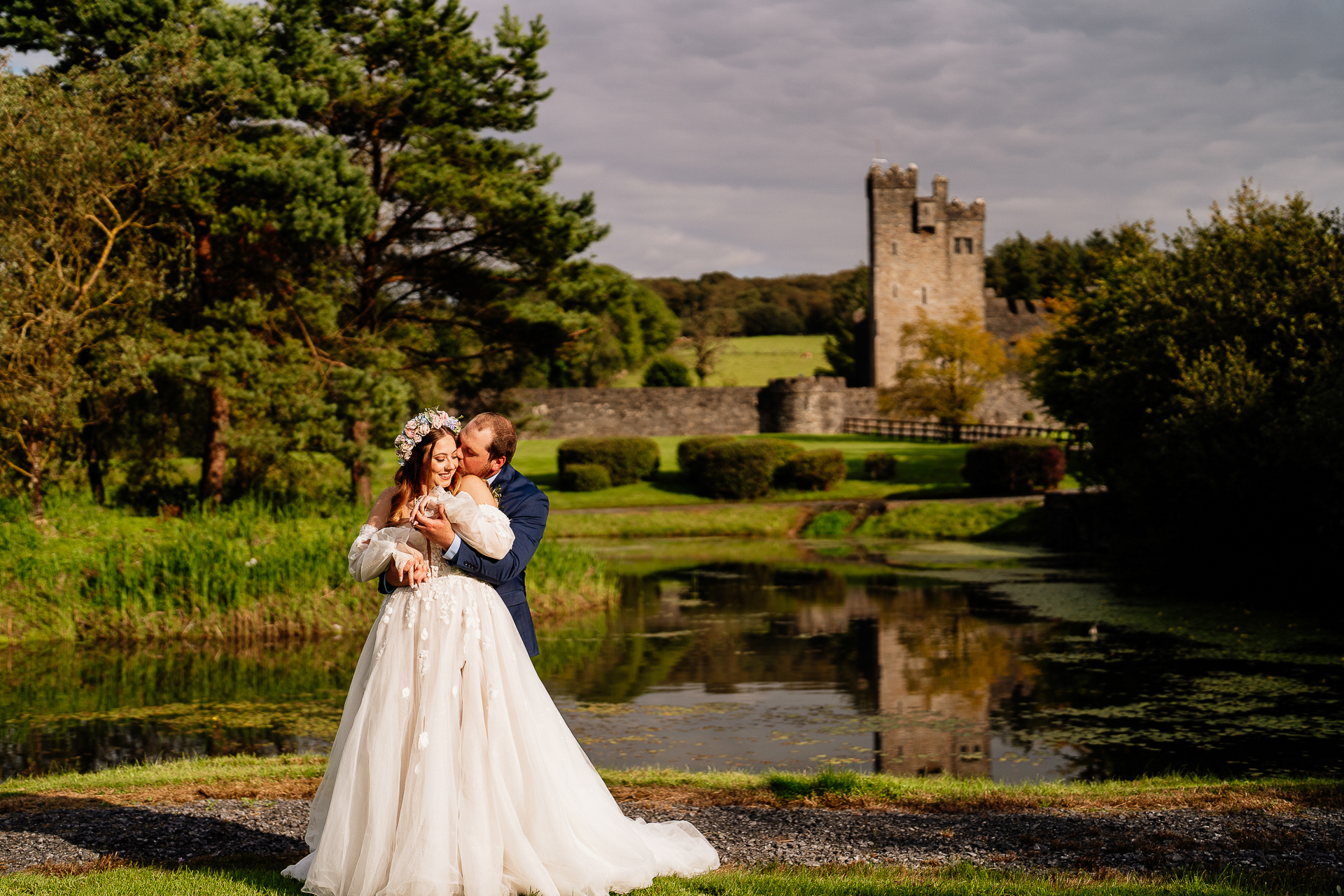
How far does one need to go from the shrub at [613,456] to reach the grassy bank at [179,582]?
19.0m

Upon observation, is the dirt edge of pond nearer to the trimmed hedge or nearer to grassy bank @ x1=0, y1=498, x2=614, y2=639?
grassy bank @ x1=0, y1=498, x2=614, y2=639

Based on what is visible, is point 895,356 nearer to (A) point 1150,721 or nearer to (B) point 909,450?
(B) point 909,450

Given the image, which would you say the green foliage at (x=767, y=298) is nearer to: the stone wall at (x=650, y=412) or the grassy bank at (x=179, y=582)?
the stone wall at (x=650, y=412)

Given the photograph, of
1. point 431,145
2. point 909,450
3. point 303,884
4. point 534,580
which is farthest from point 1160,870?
point 909,450

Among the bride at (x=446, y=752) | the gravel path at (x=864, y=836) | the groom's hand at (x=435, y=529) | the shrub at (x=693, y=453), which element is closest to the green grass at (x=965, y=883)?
the gravel path at (x=864, y=836)

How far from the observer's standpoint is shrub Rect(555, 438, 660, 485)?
1355 inches

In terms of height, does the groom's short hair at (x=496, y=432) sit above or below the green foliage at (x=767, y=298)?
below

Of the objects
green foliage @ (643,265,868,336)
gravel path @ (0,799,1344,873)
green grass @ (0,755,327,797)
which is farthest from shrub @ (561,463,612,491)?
green foliage @ (643,265,868,336)

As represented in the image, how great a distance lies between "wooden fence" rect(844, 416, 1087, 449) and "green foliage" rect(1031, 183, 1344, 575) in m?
18.7

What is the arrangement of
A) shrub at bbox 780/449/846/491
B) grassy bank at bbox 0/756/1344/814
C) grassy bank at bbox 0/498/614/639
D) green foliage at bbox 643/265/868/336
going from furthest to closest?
green foliage at bbox 643/265/868/336 → shrub at bbox 780/449/846/491 → grassy bank at bbox 0/498/614/639 → grassy bank at bbox 0/756/1344/814

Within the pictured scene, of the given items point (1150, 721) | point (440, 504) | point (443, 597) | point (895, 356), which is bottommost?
point (1150, 721)

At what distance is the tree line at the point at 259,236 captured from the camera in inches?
639

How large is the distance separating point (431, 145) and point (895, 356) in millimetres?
41561

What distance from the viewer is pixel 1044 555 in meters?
23.6
